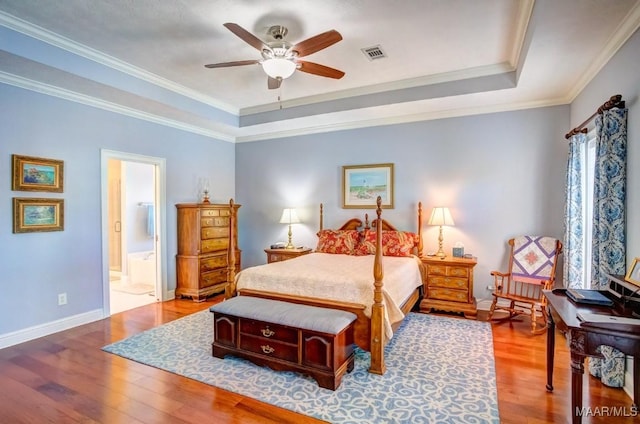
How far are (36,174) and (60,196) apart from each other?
0.34 meters

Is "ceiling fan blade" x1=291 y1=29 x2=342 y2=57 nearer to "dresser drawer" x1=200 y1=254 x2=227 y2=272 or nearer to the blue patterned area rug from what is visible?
the blue patterned area rug

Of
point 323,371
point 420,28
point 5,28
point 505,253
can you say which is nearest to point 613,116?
point 420,28

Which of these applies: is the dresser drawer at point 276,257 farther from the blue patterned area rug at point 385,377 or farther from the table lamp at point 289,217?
the blue patterned area rug at point 385,377

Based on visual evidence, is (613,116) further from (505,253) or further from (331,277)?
(331,277)

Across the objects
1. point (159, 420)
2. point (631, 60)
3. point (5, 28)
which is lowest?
point (159, 420)

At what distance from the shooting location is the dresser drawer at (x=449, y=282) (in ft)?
14.2

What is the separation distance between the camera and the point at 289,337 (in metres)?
2.79

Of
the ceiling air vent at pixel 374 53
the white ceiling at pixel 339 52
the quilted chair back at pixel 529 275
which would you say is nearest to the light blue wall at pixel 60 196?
the white ceiling at pixel 339 52

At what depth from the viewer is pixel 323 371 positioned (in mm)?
2629

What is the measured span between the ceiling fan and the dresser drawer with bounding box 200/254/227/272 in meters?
3.26

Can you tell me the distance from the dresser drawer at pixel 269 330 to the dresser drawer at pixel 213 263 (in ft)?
8.21

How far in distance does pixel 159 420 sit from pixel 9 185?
308 centimetres

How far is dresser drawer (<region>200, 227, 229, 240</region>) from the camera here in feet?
17.3

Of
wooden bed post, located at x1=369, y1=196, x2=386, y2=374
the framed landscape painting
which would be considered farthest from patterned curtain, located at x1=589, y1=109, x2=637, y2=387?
the framed landscape painting
